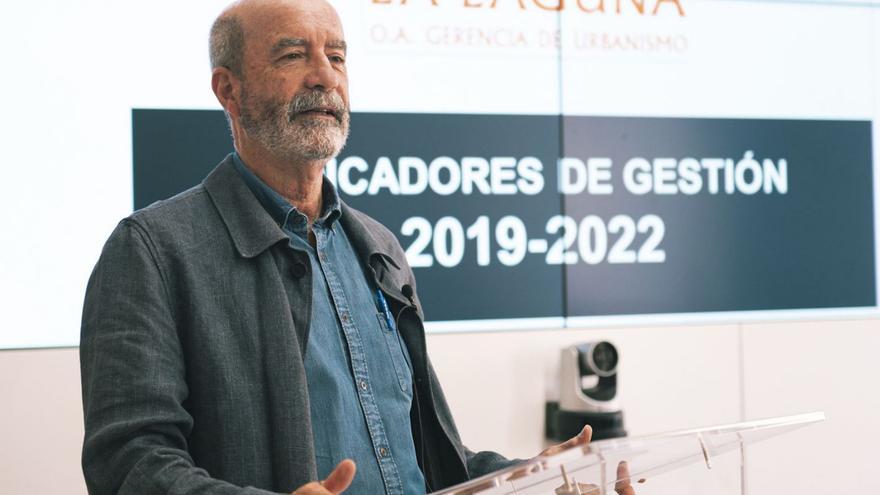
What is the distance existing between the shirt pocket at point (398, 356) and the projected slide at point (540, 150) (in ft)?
4.33

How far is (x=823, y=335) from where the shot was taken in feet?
11.4

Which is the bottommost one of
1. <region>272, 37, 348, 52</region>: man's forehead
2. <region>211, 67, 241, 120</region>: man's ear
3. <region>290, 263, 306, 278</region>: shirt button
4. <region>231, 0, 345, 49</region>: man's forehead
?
<region>290, 263, 306, 278</region>: shirt button

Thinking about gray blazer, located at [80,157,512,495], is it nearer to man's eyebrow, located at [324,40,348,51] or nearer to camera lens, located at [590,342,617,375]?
man's eyebrow, located at [324,40,348,51]

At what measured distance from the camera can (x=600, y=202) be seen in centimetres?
328

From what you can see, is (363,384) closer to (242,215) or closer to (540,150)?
(242,215)

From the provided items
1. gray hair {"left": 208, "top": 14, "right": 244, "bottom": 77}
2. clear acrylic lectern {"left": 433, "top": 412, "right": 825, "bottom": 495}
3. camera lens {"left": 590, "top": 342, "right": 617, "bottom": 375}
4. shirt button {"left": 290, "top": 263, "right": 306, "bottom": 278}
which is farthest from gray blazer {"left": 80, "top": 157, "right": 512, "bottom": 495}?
camera lens {"left": 590, "top": 342, "right": 617, "bottom": 375}

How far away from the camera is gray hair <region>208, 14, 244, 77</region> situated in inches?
70.4

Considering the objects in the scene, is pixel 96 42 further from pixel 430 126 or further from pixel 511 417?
pixel 511 417

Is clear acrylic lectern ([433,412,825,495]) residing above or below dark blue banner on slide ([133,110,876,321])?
below

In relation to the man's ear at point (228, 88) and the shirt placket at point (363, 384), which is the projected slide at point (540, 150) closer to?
the man's ear at point (228, 88)

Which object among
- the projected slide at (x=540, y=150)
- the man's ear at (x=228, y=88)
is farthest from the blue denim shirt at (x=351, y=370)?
the projected slide at (x=540, y=150)

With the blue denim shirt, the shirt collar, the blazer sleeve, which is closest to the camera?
the blazer sleeve

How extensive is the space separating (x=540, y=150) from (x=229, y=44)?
5.16 ft

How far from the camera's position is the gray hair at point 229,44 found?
5.86ft
